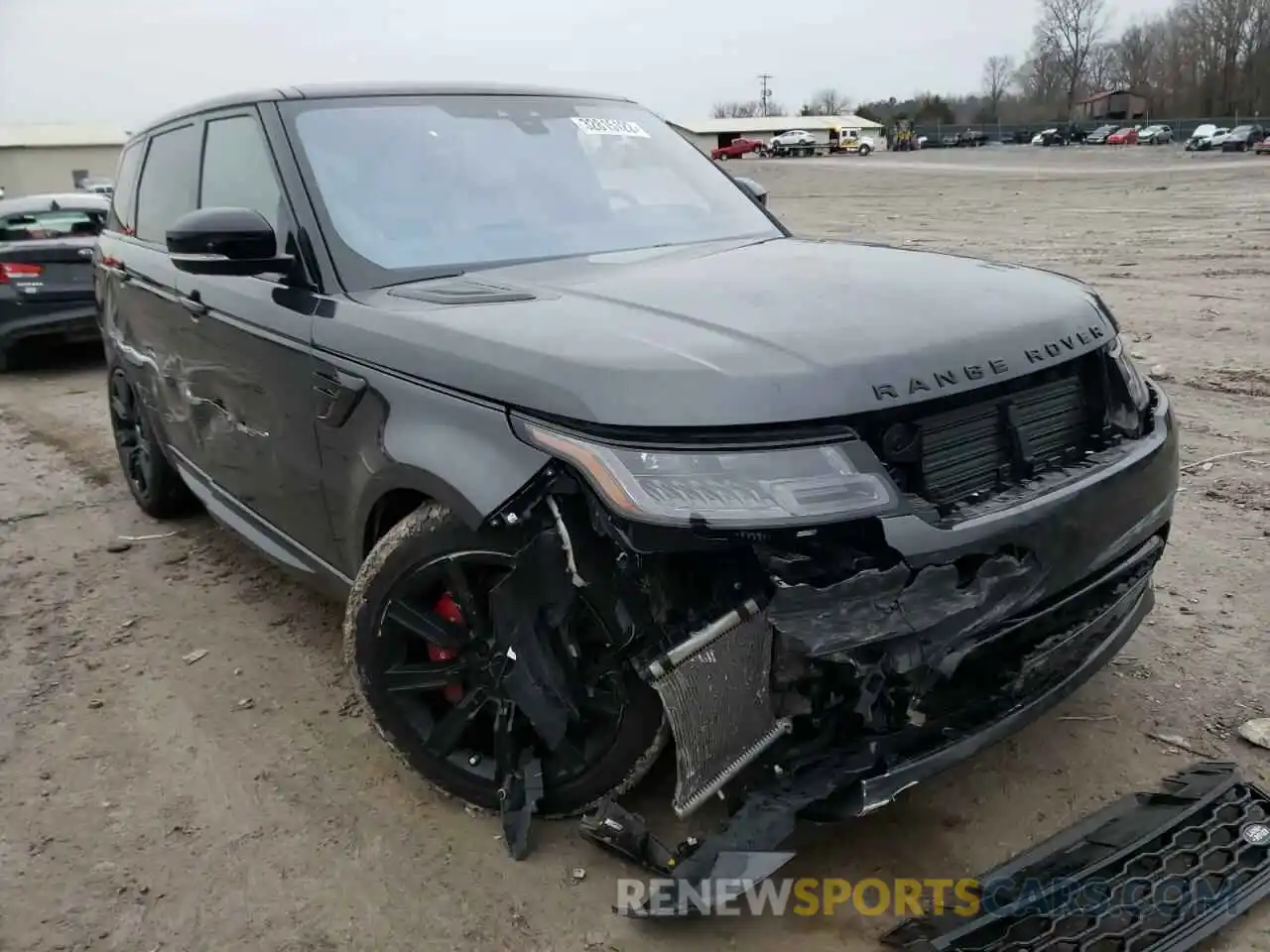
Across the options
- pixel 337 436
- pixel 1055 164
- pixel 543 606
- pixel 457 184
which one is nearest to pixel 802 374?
pixel 543 606

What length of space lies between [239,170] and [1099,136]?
77192mm

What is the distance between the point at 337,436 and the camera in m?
2.87

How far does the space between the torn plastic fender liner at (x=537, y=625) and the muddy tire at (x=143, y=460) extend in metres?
2.91

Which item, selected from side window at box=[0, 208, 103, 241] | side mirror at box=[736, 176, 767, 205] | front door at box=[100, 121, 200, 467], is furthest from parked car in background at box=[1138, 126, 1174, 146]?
front door at box=[100, 121, 200, 467]

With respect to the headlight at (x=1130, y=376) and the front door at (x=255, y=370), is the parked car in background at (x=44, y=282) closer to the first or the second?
the front door at (x=255, y=370)

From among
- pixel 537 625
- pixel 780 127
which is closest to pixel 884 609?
pixel 537 625

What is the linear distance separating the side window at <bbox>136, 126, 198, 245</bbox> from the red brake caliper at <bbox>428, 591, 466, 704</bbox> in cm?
219

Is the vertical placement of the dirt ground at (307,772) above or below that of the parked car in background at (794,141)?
below

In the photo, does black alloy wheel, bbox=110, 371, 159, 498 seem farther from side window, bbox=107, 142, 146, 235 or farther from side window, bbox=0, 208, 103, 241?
side window, bbox=0, 208, 103, 241

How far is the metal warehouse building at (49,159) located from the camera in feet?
203

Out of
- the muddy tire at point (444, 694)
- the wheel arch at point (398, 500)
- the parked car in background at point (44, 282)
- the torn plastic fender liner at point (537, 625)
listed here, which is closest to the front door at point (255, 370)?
the wheel arch at point (398, 500)

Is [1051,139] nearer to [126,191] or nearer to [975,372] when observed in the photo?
[126,191]

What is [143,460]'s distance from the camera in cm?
512

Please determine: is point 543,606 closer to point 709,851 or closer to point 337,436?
point 709,851
